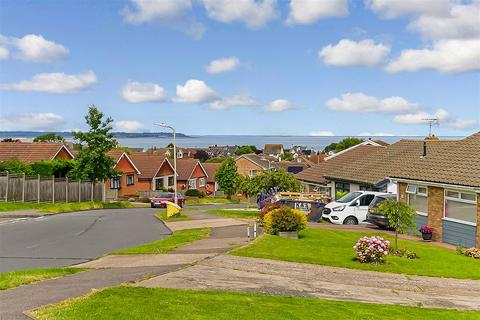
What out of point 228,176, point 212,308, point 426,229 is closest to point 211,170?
point 228,176

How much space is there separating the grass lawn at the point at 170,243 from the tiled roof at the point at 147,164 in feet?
152

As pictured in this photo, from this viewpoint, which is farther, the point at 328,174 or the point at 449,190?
the point at 328,174

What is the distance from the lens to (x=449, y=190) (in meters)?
24.2

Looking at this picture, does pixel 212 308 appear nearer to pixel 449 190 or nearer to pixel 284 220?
pixel 284 220

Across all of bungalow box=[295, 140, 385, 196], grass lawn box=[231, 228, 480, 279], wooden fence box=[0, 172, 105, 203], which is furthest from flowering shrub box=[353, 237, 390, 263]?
wooden fence box=[0, 172, 105, 203]

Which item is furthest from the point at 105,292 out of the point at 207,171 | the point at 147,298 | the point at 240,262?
the point at 207,171

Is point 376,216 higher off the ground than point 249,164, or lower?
lower

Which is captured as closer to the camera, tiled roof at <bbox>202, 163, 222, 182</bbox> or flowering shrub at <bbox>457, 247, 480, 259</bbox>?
flowering shrub at <bbox>457, 247, 480, 259</bbox>

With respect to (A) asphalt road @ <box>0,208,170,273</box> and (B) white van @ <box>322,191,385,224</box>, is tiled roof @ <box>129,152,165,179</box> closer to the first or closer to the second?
(A) asphalt road @ <box>0,208,170,273</box>

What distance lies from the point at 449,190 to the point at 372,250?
8.82m

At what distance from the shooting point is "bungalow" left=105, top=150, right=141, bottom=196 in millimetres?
64938

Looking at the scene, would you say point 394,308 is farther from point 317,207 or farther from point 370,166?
point 370,166

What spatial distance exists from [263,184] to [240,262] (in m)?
26.4

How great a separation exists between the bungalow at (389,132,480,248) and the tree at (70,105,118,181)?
26065 mm
